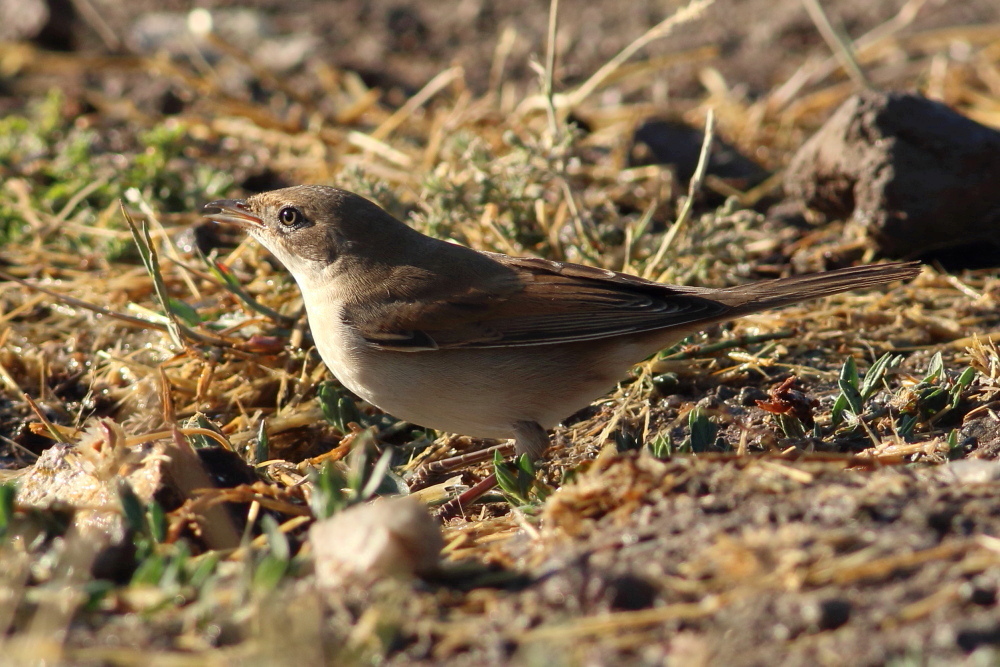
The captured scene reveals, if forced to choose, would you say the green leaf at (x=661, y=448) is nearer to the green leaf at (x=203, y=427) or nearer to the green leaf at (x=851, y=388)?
the green leaf at (x=851, y=388)

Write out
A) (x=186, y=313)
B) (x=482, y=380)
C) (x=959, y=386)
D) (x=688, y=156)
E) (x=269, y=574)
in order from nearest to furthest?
(x=269, y=574)
(x=959, y=386)
(x=482, y=380)
(x=186, y=313)
(x=688, y=156)

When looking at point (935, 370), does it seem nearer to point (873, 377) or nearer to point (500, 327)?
point (873, 377)

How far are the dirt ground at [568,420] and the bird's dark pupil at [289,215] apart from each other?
570mm

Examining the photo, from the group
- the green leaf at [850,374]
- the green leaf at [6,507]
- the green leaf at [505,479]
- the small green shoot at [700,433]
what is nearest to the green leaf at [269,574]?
the green leaf at [6,507]

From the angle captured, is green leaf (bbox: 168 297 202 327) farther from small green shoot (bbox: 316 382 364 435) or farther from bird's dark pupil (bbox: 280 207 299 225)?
small green shoot (bbox: 316 382 364 435)

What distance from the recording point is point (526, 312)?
4777 millimetres

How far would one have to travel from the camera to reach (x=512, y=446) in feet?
16.9

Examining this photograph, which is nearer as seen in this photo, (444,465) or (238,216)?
(444,465)

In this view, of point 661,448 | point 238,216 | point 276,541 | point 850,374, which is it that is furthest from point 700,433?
point 238,216

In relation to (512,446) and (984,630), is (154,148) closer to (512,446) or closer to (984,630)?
(512,446)

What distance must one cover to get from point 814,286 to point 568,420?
A: 4.63 ft

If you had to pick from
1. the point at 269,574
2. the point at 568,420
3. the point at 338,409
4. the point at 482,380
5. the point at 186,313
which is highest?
the point at 269,574

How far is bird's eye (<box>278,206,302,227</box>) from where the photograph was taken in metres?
5.16

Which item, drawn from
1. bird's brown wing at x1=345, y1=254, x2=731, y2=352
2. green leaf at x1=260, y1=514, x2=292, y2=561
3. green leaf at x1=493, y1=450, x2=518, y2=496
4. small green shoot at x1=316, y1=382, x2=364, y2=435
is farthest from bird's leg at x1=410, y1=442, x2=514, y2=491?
green leaf at x1=260, y1=514, x2=292, y2=561
